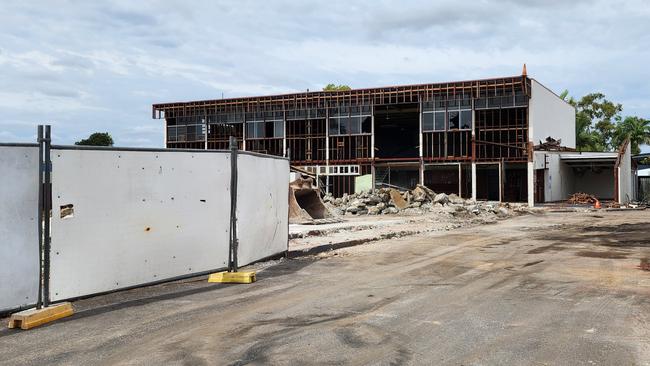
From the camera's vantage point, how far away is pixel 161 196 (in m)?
8.67

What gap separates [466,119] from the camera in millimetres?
48156

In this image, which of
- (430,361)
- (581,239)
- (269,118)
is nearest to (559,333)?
(430,361)

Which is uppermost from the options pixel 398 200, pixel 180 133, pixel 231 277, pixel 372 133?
pixel 180 133

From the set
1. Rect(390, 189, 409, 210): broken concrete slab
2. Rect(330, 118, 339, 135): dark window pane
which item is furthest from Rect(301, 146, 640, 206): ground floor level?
Rect(390, 189, 409, 210): broken concrete slab

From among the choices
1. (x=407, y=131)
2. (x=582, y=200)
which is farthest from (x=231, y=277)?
(x=407, y=131)

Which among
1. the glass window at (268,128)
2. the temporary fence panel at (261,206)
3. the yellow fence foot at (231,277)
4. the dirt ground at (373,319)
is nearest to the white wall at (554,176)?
the glass window at (268,128)

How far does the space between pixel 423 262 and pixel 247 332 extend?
650 cm

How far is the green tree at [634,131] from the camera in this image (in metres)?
68.1

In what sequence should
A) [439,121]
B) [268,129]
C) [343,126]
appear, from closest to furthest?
[439,121]
[343,126]
[268,129]

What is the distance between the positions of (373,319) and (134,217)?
3.91 metres

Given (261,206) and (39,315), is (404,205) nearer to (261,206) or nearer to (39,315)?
(261,206)

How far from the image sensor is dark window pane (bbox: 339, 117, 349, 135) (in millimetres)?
52750

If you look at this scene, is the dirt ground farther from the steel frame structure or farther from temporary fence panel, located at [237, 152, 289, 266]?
the steel frame structure

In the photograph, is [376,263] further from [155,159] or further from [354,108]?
[354,108]
